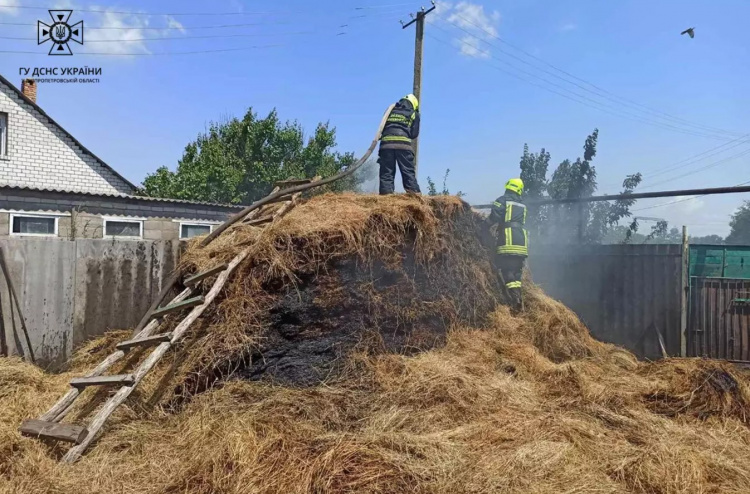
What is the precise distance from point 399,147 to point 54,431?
530 cm

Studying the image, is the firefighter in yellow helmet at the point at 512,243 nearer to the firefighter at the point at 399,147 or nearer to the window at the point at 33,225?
the firefighter at the point at 399,147

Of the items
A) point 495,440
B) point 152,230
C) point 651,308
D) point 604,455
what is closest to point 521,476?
point 495,440

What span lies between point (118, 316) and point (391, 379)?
3.59m

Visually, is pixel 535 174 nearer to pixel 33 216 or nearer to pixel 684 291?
pixel 684 291

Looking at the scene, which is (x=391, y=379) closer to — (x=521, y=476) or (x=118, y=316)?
(x=521, y=476)

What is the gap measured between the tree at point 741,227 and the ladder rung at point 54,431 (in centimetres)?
5040

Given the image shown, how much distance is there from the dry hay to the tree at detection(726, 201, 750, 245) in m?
46.6

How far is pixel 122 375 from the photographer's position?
446 cm

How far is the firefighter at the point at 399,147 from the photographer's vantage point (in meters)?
7.48

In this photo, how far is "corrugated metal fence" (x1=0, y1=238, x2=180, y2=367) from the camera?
585 cm

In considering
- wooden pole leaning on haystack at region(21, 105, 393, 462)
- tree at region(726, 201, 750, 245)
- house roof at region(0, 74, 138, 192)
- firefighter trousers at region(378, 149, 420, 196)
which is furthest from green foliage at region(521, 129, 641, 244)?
tree at region(726, 201, 750, 245)

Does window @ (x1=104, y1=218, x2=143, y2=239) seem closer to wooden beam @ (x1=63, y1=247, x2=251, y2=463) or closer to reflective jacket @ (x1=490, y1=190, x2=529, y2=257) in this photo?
wooden beam @ (x1=63, y1=247, x2=251, y2=463)

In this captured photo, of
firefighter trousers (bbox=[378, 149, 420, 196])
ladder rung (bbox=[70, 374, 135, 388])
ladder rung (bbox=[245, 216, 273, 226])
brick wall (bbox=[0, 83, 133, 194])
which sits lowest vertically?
ladder rung (bbox=[70, 374, 135, 388])

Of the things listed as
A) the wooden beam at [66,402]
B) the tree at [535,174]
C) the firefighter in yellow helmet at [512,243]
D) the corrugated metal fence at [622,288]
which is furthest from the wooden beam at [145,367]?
the tree at [535,174]
